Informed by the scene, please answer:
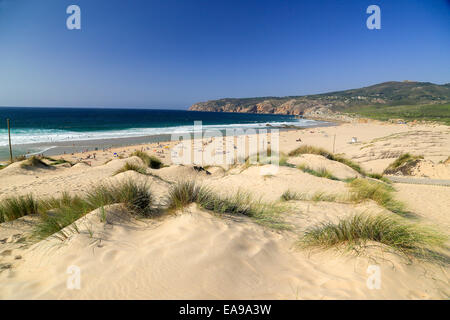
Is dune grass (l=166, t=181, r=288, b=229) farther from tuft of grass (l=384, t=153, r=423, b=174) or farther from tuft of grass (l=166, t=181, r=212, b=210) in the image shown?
tuft of grass (l=384, t=153, r=423, b=174)

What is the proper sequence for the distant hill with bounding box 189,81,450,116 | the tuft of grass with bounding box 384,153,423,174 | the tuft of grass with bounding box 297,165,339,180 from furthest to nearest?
the distant hill with bounding box 189,81,450,116 → the tuft of grass with bounding box 384,153,423,174 → the tuft of grass with bounding box 297,165,339,180

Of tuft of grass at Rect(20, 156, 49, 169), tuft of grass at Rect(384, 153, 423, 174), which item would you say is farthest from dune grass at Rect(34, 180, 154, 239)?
tuft of grass at Rect(384, 153, 423, 174)

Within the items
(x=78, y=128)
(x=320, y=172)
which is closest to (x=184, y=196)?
(x=320, y=172)

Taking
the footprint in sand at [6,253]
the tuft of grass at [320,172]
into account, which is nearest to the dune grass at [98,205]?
the footprint in sand at [6,253]

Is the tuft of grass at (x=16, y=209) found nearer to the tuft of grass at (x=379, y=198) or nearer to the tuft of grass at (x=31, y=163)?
the tuft of grass at (x=379, y=198)

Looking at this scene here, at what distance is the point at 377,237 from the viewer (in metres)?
2.70

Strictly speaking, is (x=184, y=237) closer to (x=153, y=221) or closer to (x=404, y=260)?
(x=153, y=221)

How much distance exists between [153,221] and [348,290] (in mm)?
2672

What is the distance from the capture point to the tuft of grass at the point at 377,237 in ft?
8.29

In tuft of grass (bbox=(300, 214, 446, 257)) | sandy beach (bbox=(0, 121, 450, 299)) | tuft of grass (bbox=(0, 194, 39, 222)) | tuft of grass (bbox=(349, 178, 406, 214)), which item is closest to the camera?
sandy beach (bbox=(0, 121, 450, 299))

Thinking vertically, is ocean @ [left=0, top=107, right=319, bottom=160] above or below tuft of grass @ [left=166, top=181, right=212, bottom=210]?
above

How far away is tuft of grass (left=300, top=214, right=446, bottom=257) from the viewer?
8.29 ft

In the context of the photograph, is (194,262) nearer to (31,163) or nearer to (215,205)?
(215,205)
